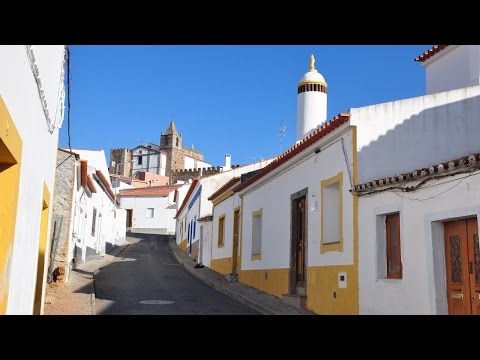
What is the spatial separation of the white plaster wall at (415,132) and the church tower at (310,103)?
830 cm

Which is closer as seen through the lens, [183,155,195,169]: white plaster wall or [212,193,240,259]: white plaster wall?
[212,193,240,259]: white plaster wall

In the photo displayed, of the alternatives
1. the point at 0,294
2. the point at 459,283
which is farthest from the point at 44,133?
the point at 459,283

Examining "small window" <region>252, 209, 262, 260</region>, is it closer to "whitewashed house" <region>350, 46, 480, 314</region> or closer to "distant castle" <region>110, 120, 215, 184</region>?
"whitewashed house" <region>350, 46, 480, 314</region>

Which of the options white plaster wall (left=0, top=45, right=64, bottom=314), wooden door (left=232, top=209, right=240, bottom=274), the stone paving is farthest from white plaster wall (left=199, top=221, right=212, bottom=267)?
white plaster wall (left=0, top=45, right=64, bottom=314)

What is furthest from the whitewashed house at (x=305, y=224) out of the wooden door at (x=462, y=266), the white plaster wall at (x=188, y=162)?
the white plaster wall at (x=188, y=162)

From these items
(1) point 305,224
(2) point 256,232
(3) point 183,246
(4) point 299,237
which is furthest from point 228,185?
(3) point 183,246

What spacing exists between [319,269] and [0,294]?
24.7 ft

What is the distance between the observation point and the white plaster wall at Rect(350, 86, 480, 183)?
9.35m

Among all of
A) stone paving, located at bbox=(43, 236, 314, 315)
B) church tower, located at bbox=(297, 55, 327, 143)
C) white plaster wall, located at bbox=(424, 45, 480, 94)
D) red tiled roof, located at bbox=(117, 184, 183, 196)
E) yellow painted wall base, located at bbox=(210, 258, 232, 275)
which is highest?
red tiled roof, located at bbox=(117, 184, 183, 196)

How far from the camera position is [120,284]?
15562mm

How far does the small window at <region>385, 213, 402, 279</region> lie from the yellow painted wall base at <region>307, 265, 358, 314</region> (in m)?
0.83

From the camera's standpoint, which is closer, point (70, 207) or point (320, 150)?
point (320, 150)

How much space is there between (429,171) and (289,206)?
19.1 ft
